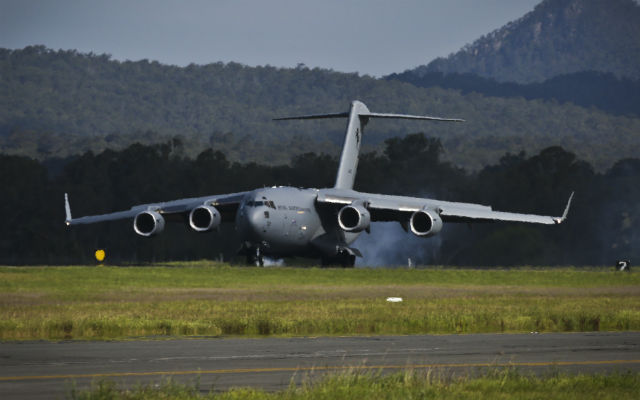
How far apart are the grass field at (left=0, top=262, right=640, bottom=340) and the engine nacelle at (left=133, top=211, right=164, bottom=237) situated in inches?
325

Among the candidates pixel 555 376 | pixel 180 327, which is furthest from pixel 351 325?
pixel 555 376

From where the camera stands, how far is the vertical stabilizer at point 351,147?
6512 centimetres

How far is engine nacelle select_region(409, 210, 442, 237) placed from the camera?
56.0m

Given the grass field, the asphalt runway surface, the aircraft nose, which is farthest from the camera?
the aircraft nose

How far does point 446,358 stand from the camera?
1903cm

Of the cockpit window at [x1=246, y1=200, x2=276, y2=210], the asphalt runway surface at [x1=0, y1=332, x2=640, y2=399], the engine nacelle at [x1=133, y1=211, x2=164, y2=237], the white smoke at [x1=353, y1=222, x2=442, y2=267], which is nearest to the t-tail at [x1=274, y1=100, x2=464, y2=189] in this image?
the white smoke at [x1=353, y1=222, x2=442, y2=267]

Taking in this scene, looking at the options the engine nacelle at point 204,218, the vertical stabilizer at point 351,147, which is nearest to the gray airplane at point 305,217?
the engine nacelle at point 204,218

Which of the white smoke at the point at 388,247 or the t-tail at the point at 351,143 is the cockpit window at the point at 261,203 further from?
the white smoke at the point at 388,247

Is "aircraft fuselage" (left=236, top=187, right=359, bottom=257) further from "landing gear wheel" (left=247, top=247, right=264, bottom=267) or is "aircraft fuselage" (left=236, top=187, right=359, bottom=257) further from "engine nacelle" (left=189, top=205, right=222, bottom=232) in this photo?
"engine nacelle" (left=189, top=205, right=222, bottom=232)

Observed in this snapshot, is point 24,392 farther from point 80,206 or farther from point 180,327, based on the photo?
point 80,206

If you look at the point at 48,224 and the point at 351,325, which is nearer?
the point at 351,325

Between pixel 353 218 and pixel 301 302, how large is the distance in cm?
2309

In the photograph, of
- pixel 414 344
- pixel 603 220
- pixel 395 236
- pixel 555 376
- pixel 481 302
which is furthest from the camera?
pixel 603 220

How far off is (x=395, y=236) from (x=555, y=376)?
5358 centimetres
